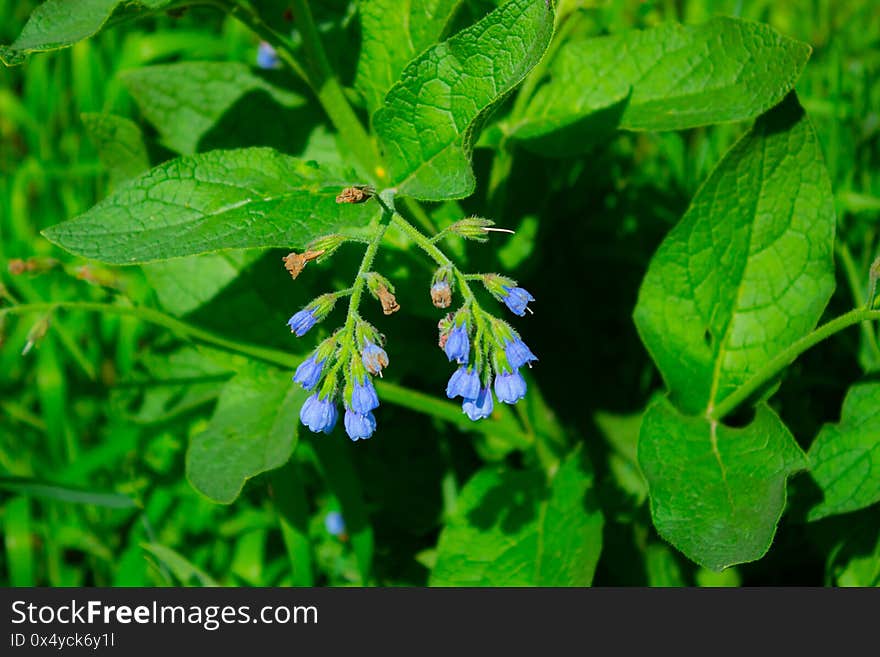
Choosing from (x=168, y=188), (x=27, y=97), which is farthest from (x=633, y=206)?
(x=27, y=97)

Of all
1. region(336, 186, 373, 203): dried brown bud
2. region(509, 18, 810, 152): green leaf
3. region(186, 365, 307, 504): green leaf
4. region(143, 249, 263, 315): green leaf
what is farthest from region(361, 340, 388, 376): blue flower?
region(143, 249, 263, 315): green leaf

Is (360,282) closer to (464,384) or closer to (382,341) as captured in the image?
(382,341)

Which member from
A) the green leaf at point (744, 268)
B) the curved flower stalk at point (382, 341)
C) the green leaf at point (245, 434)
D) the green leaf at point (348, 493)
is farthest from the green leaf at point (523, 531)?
the curved flower stalk at point (382, 341)

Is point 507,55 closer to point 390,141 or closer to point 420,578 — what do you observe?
point 390,141

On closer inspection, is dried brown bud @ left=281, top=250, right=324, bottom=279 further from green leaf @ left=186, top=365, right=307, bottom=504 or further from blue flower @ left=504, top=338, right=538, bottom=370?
green leaf @ left=186, top=365, right=307, bottom=504

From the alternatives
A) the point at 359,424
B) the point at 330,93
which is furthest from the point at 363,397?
the point at 330,93

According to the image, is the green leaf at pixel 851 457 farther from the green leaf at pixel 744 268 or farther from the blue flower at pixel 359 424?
the blue flower at pixel 359 424
